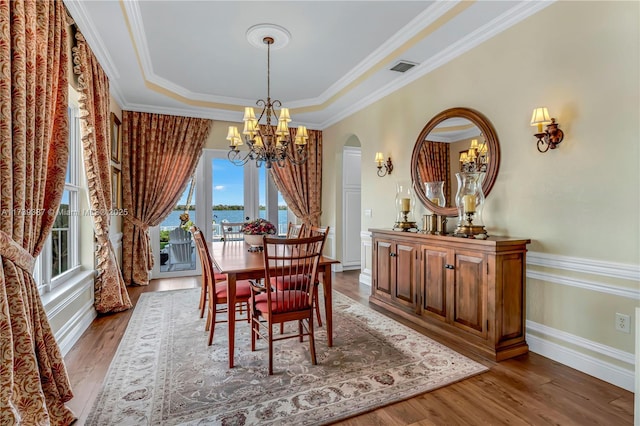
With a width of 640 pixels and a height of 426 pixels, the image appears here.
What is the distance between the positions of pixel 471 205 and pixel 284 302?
183 cm

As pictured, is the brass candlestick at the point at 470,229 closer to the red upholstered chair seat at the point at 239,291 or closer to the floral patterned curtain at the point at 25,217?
the red upholstered chair seat at the point at 239,291

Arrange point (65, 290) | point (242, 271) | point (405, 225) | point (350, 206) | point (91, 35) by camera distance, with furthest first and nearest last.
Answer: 1. point (350, 206)
2. point (405, 225)
3. point (91, 35)
4. point (65, 290)
5. point (242, 271)

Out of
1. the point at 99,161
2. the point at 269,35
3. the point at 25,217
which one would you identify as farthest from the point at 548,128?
the point at 99,161

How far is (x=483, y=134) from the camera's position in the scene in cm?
312

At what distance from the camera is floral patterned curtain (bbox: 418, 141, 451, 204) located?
11.8ft

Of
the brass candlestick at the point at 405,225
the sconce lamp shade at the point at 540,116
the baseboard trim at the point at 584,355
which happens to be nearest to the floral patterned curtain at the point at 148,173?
the brass candlestick at the point at 405,225

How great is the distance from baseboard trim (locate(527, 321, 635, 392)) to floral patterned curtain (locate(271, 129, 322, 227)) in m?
4.21

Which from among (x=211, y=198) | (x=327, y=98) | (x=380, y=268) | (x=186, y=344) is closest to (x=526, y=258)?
(x=380, y=268)

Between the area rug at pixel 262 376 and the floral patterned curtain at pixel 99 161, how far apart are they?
24.6 inches

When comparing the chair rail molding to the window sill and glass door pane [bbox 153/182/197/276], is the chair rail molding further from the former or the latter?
glass door pane [bbox 153/182/197/276]

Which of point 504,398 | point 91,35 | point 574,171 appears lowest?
point 504,398

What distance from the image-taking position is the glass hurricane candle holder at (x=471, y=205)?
113 inches

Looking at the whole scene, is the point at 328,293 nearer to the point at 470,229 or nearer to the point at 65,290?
the point at 470,229

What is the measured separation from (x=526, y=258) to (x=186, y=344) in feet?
9.83
